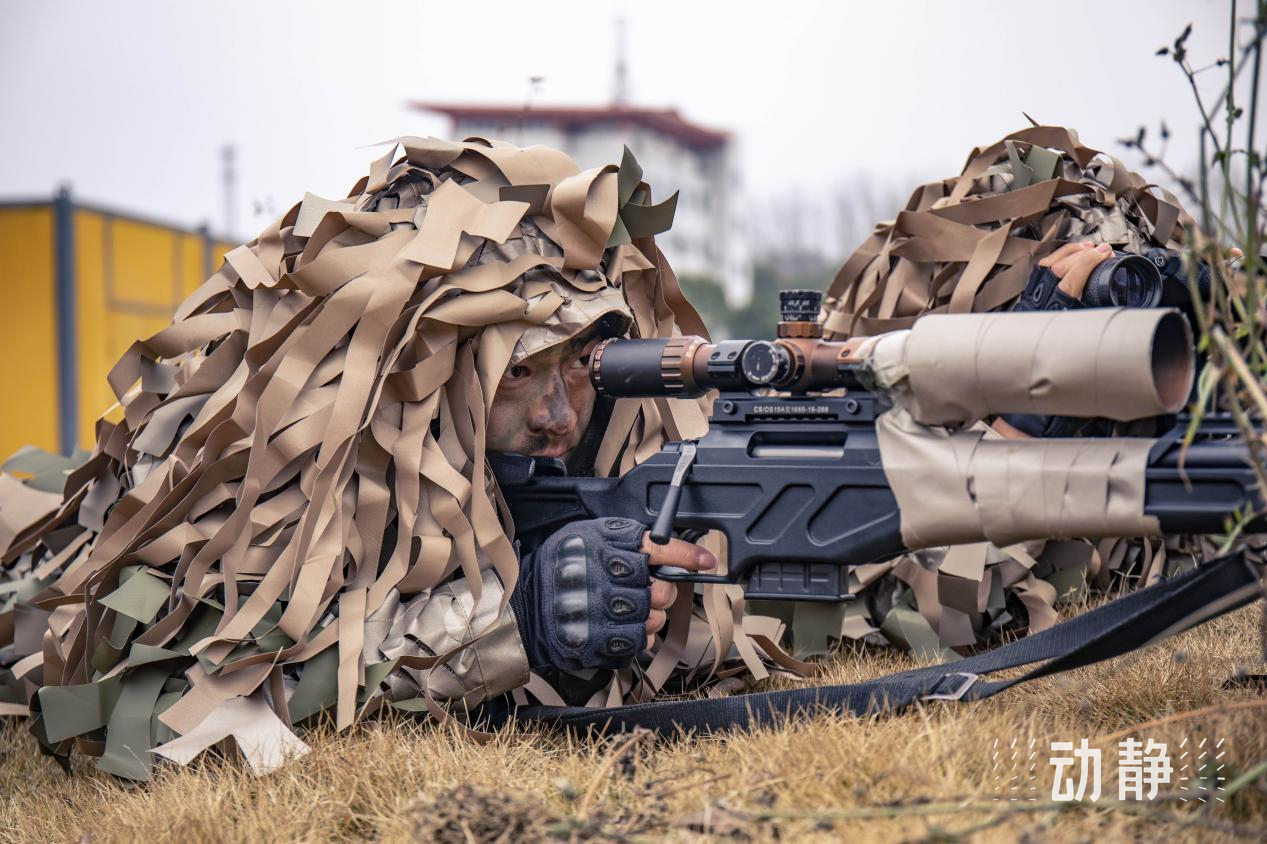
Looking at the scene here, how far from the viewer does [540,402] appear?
10.7 ft

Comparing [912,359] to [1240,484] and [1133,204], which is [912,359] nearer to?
[1240,484]

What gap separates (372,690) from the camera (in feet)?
9.54

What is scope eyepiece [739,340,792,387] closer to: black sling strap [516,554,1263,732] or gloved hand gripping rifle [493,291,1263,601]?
gloved hand gripping rifle [493,291,1263,601]

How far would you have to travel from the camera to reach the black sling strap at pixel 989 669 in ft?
7.79

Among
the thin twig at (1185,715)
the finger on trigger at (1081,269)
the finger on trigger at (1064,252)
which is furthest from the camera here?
the finger on trigger at (1064,252)

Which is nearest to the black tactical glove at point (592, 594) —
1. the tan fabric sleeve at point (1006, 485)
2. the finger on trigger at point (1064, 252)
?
the tan fabric sleeve at point (1006, 485)

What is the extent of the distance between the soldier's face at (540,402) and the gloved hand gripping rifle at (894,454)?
0.07 m

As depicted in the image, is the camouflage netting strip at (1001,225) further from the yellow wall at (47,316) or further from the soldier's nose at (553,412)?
the yellow wall at (47,316)

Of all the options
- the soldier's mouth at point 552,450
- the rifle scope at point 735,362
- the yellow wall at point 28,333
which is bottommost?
the yellow wall at point 28,333

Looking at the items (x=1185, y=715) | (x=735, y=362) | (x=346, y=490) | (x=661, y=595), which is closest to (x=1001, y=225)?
(x=735, y=362)

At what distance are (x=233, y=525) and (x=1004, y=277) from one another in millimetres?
2461

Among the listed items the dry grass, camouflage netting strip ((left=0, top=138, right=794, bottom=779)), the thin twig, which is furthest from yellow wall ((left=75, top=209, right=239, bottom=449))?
the thin twig

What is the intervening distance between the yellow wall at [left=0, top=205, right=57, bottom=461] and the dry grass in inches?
294

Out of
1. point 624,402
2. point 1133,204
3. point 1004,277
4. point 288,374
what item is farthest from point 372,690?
point 1133,204
